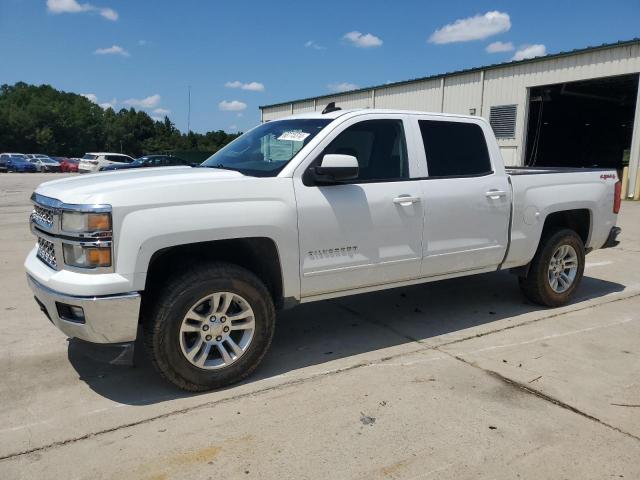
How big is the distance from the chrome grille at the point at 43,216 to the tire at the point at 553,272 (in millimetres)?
4458

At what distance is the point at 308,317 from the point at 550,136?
107 feet

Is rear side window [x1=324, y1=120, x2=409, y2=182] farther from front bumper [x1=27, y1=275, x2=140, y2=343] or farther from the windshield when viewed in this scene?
front bumper [x1=27, y1=275, x2=140, y2=343]

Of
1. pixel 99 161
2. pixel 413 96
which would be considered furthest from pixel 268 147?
pixel 99 161

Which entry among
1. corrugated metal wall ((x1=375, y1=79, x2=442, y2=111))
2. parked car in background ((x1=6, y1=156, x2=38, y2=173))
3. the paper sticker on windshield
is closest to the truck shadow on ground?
the paper sticker on windshield

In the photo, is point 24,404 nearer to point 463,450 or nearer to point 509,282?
point 463,450

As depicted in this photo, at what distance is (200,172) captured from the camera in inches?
155

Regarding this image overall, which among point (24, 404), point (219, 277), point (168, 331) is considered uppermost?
point (219, 277)

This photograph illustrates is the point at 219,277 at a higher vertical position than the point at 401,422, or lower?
higher

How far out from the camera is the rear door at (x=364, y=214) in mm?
3918

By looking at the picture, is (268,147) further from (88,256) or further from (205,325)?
(88,256)

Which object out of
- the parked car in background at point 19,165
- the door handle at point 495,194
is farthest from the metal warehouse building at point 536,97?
the parked car in background at point 19,165

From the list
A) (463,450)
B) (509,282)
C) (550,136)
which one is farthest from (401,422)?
(550,136)

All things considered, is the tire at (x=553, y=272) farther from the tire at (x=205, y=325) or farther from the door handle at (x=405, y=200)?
the tire at (x=205, y=325)

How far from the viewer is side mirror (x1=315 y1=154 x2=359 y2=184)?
12.4ft
